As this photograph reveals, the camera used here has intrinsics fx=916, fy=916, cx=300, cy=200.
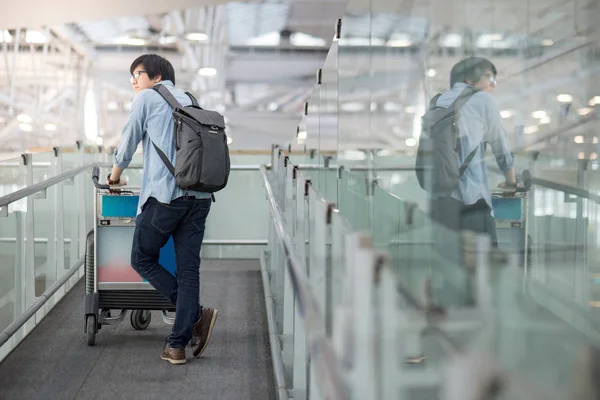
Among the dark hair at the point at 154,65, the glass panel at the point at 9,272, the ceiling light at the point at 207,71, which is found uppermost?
the ceiling light at the point at 207,71

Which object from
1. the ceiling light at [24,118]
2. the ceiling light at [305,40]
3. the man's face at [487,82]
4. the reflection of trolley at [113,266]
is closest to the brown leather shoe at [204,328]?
the reflection of trolley at [113,266]

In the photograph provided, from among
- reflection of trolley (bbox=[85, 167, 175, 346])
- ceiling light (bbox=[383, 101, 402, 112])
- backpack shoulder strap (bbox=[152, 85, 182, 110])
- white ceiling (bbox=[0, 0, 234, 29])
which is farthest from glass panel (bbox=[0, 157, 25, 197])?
white ceiling (bbox=[0, 0, 234, 29])

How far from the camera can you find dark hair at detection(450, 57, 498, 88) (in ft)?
8.09

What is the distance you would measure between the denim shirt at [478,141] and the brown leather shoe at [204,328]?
2315 mm

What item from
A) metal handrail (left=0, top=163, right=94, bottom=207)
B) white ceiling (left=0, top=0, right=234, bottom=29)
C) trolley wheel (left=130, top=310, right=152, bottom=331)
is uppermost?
white ceiling (left=0, top=0, right=234, bottom=29)

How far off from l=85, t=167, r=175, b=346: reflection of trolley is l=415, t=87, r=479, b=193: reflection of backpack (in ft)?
8.24

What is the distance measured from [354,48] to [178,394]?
5.87 feet

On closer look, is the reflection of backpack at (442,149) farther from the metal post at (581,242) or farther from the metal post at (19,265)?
the metal post at (19,265)

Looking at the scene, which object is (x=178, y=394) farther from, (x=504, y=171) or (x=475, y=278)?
(x=475, y=278)

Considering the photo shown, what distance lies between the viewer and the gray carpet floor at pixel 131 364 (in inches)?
166

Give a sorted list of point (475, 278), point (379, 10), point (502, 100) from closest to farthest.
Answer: point (475, 278), point (502, 100), point (379, 10)

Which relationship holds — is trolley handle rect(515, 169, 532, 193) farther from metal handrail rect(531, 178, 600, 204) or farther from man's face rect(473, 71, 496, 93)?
man's face rect(473, 71, 496, 93)

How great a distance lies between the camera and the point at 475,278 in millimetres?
1157

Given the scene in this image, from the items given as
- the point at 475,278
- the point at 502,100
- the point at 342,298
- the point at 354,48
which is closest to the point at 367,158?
the point at 354,48
